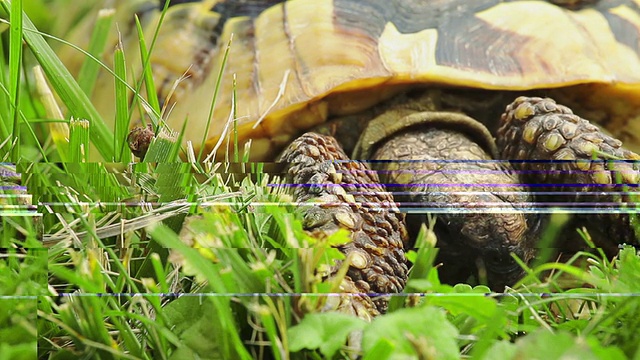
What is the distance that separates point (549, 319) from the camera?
372mm

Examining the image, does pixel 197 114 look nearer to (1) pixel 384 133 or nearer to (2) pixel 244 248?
(1) pixel 384 133

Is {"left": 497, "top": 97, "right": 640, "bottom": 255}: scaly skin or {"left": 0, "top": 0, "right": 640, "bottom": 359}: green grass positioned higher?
{"left": 0, "top": 0, "right": 640, "bottom": 359}: green grass

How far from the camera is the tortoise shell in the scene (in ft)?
2.80

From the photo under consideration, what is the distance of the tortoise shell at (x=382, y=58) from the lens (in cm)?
85

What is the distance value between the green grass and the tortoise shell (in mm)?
480

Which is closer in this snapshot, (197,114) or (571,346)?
(571,346)

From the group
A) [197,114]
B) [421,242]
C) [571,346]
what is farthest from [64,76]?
[571,346]

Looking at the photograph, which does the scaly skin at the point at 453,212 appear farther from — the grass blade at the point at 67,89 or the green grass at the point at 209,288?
the grass blade at the point at 67,89

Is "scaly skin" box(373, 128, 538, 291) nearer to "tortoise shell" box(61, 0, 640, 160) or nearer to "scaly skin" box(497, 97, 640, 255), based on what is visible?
"scaly skin" box(497, 97, 640, 255)

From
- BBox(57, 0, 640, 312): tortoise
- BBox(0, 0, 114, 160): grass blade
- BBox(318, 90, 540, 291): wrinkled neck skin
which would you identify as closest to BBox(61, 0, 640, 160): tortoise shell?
BBox(57, 0, 640, 312): tortoise

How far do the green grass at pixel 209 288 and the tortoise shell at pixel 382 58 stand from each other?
48 centimetres

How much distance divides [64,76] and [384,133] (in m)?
0.43

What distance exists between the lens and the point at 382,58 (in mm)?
854

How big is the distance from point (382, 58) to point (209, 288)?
59cm
